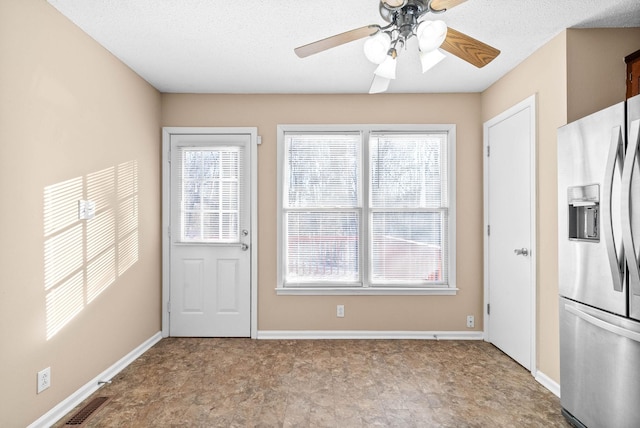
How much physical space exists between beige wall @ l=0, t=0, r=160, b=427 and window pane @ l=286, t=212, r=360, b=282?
1.45 meters

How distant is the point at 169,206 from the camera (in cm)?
393

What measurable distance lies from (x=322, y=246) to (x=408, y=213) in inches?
37.7

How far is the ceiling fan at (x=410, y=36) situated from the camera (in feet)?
5.61

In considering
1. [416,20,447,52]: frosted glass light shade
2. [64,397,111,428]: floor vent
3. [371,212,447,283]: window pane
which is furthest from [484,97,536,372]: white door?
[64,397,111,428]: floor vent

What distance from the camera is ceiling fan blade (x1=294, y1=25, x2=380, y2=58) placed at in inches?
74.2

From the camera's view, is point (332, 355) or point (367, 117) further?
point (367, 117)

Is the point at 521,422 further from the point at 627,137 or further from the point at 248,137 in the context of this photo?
the point at 248,137

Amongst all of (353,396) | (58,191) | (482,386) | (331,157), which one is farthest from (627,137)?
(58,191)

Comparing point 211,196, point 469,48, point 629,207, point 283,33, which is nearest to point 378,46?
point 469,48

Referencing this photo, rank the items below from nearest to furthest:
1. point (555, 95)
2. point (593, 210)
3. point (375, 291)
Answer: point (593, 210) → point (555, 95) → point (375, 291)

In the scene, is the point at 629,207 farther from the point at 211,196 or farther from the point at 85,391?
the point at 85,391

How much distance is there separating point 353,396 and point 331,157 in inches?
89.3

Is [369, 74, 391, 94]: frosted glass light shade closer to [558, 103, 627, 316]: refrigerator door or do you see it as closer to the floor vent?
[558, 103, 627, 316]: refrigerator door

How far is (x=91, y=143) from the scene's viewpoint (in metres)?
2.75
